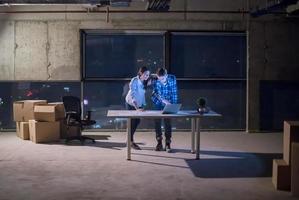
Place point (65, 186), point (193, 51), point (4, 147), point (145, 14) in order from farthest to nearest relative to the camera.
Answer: point (193, 51) < point (145, 14) < point (4, 147) < point (65, 186)

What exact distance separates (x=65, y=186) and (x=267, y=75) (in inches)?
260

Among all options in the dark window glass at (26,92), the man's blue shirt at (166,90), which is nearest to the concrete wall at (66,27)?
the dark window glass at (26,92)

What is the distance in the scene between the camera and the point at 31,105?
991 cm

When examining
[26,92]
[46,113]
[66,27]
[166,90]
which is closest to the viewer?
[166,90]

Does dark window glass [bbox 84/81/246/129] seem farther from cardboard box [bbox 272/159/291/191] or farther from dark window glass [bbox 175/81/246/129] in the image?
cardboard box [bbox 272/159/291/191]

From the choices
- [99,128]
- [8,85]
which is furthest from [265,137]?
[8,85]

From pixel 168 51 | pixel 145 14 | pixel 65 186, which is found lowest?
pixel 65 186

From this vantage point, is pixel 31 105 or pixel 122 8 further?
pixel 122 8

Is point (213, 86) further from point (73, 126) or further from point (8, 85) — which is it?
point (8, 85)

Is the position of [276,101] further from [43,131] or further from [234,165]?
[43,131]

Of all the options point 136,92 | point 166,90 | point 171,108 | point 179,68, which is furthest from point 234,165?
point 179,68

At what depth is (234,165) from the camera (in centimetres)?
738

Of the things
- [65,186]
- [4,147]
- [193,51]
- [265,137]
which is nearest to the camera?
[65,186]

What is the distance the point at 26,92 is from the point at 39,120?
1.88 meters
